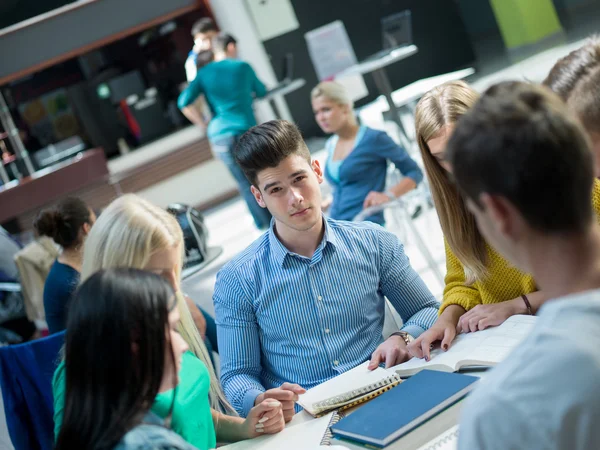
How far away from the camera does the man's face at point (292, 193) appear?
7.20ft

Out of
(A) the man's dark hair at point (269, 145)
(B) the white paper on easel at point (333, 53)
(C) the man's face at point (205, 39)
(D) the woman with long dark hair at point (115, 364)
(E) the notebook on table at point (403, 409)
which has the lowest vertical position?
(E) the notebook on table at point (403, 409)

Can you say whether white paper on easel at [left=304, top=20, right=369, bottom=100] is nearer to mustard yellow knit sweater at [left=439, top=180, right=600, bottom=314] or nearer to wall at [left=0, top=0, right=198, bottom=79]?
wall at [left=0, top=0, right=198, bottom=79]

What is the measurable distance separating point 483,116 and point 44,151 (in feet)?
30.1

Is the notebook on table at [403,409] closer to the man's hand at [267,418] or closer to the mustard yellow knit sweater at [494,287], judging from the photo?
the man's hand at [267,418]

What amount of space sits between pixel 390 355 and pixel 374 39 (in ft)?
30.8

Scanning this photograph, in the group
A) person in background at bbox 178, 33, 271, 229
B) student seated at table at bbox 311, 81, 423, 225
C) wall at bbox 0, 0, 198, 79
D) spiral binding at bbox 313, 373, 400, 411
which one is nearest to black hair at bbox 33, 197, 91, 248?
student seated at table at bbox 311, 81, 423, 225

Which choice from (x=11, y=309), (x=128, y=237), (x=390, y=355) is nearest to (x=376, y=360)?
(x=390, y=355)

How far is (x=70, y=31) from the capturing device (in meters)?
9.26

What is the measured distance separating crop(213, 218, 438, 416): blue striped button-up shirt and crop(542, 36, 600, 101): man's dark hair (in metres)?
0.87

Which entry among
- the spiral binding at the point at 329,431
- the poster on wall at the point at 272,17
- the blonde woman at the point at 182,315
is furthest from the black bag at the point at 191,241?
the poster on wall at the point at 272,17

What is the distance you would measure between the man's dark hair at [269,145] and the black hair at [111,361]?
1.02 meters

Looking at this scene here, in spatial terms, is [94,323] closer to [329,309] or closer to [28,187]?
[329,309]

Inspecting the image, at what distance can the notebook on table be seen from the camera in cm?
133

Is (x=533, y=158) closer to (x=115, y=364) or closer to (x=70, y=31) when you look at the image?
(x=115, y=364)
